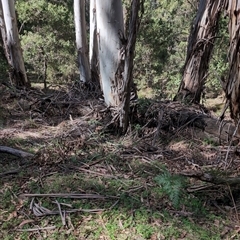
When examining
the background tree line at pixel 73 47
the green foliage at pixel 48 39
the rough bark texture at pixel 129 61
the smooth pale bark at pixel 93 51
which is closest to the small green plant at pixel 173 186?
the rough bark texture at pixel 129 61

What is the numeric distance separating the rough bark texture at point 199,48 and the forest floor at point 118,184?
135 cm

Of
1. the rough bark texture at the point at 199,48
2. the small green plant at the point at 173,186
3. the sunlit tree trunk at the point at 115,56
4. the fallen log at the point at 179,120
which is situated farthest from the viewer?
the rough bark texture at the point at 199,48

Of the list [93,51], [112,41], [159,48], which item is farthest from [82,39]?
[159,48]

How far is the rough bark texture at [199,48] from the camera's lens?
173 inches

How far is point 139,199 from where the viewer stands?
84.8 inches

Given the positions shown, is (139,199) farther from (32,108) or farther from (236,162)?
(32,108)

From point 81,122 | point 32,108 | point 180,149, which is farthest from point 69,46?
point 180,149

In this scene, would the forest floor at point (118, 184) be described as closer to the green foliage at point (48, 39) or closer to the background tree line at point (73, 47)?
the background tree line at point (73, 47)

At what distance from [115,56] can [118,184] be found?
1.71 meters

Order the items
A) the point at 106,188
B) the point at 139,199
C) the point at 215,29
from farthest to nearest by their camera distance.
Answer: the point at 215,29 < the point at 106,188 < the point at 139,199

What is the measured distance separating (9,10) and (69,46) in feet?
16.4

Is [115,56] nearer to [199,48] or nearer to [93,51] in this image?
[199,48]

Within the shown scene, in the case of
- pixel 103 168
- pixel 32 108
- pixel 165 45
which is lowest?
pixel 165 45

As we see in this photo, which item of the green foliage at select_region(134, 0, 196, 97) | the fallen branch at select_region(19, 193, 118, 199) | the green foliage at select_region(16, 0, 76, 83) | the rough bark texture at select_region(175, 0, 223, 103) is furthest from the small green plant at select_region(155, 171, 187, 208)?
the green foliage at select_region(134, 0, 196, 97)
